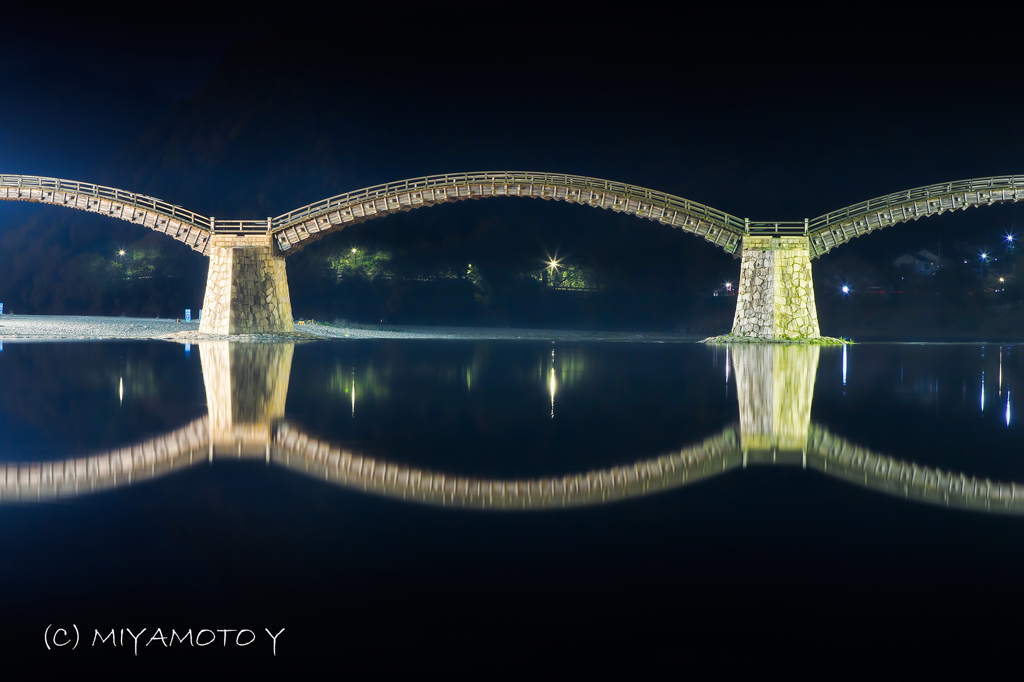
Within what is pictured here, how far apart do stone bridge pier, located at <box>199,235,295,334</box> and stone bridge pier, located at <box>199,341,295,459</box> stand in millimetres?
19489

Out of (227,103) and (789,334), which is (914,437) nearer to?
(789,334)

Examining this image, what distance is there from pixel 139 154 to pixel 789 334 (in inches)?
4373

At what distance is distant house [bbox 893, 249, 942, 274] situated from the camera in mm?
89250

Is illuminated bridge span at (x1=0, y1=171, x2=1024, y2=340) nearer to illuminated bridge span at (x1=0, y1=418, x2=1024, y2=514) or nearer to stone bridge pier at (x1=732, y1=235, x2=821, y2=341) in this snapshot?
stone bridge pier at (x1=732, y1=235, x2=821, y2=341)

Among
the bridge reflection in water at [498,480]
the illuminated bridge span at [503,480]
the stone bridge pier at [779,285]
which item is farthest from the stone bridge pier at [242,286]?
the illuminated bridge span at [503,480]

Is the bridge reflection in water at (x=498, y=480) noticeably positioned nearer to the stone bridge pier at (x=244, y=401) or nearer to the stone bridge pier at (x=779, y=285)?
the stone bridge pier at (x=244, y=401)

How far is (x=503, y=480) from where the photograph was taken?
8258 mm

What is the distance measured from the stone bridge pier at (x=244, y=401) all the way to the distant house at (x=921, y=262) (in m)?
80.1

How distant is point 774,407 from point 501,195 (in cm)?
3340

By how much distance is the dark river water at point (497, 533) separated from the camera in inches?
174

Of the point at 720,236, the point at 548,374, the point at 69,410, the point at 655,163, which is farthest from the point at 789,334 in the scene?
the point at 655,163

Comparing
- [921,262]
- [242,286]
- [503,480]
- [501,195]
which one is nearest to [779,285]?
[501,195]

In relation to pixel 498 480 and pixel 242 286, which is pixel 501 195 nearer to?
pixel 242 286

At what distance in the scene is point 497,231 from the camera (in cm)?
9656
